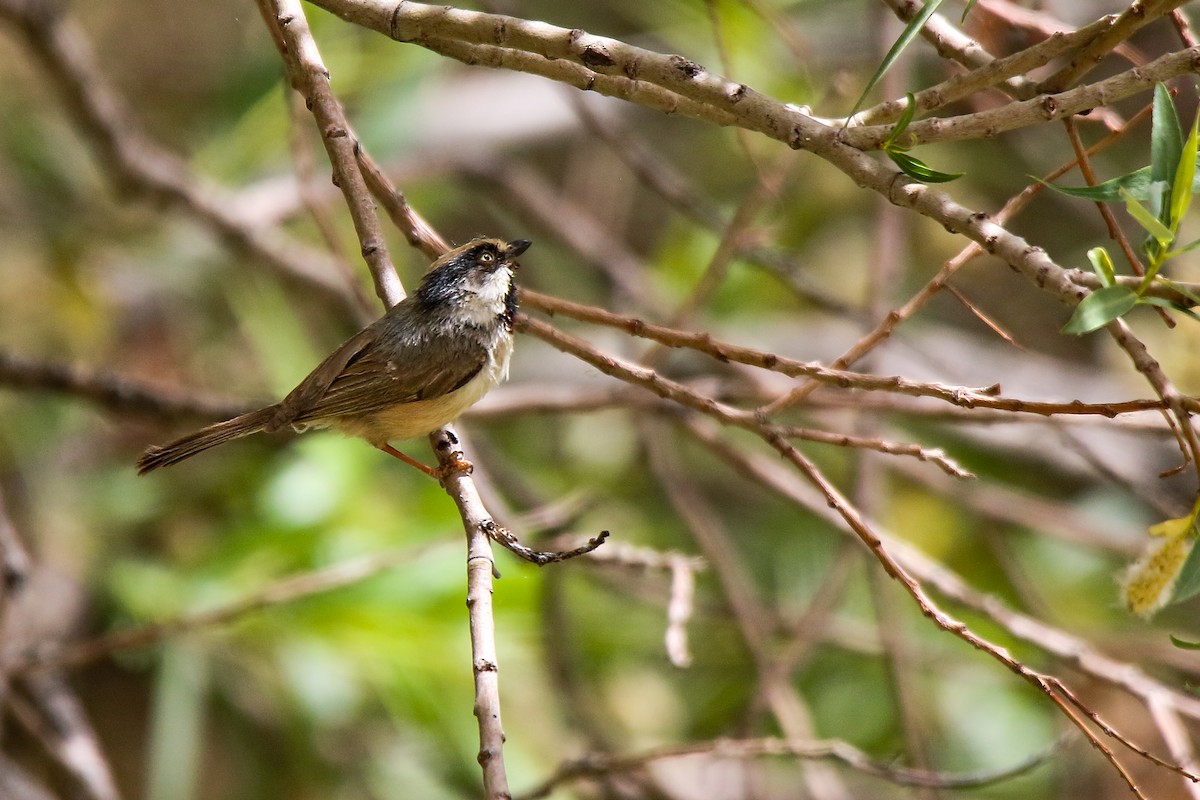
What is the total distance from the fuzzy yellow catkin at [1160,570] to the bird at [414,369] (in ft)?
6.04

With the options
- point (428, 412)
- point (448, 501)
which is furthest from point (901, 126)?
point (448, 501)

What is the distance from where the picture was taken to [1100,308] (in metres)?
1.80

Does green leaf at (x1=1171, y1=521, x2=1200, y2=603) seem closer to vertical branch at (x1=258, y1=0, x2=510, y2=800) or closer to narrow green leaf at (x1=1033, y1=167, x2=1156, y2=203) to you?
narrow green leaf at (x1=1033, y1=167, x2=1156, y2=203)

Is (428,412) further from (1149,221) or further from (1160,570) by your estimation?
(1149,221)

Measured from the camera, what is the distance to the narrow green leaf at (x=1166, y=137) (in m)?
1.96

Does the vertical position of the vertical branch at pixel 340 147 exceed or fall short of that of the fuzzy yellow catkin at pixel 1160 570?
it exceeds it

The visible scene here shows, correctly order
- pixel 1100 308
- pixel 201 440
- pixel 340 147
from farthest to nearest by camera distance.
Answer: pixel 201 440, pixel 340 147, pixel 1100 308

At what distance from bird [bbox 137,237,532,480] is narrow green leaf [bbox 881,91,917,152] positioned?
4.79 ft

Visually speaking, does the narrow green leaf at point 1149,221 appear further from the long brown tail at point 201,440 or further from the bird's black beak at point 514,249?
the long brown tail at point 201,440

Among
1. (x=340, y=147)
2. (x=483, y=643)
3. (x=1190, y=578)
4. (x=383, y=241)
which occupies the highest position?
(x=340, y=147)

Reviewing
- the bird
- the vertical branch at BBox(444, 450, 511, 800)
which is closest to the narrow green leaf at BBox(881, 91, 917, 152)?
the vertical branch at BBox(444, 450, 511, 800)

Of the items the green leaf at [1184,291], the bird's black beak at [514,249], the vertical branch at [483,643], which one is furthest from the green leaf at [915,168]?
the bird's black beak at [514,249]

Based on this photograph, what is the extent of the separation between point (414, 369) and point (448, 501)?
1596 mm

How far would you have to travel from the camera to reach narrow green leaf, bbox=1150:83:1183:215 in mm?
1955
